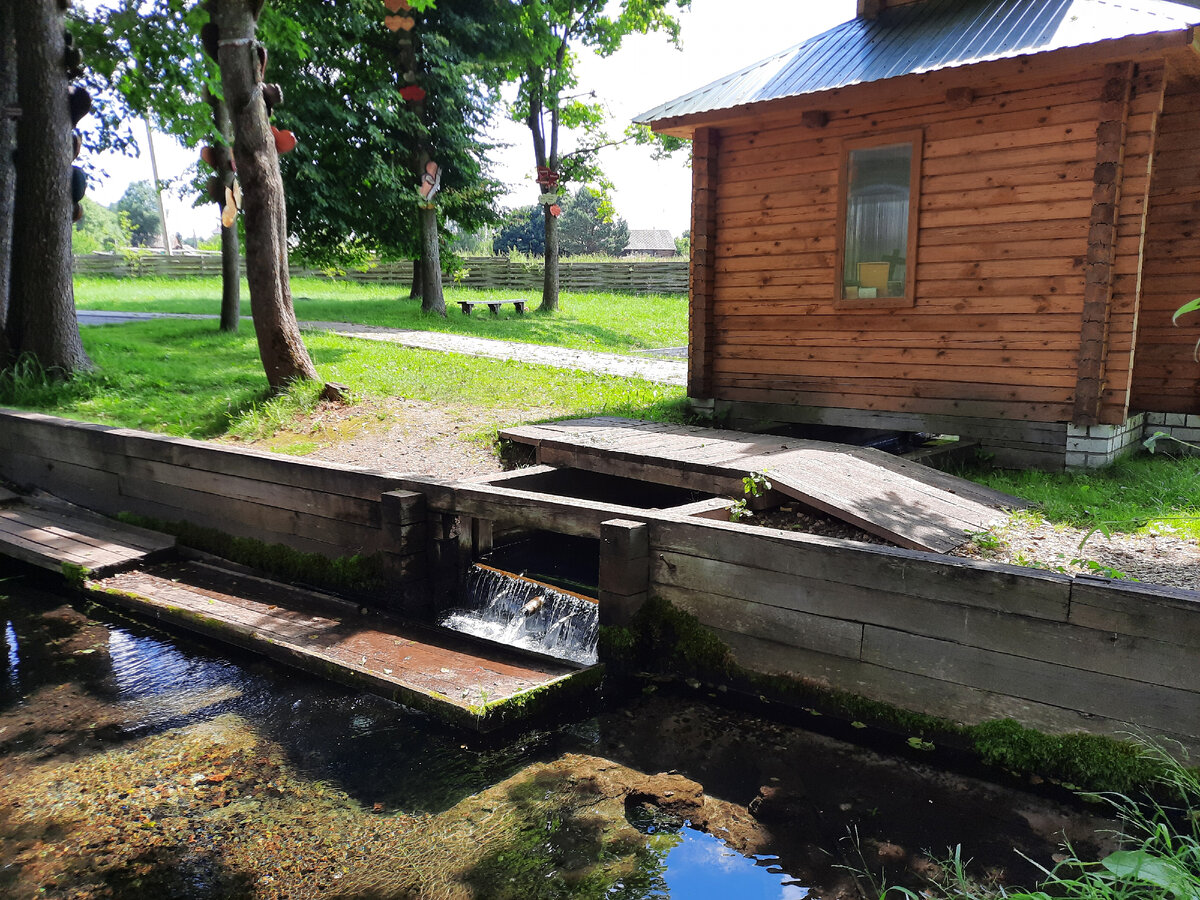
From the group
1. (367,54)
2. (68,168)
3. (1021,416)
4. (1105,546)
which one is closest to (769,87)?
(1021,416)

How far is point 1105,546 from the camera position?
202 inches

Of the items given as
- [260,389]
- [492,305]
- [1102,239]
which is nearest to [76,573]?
[260,389]

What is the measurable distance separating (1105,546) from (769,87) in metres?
5.81

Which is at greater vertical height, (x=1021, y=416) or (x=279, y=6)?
(x=279, y=6)

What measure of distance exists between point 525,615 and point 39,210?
29.6 ft

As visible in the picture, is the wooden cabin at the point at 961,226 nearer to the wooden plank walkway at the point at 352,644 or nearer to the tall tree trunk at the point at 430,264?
the wooden plank walkway at the point at 352,644

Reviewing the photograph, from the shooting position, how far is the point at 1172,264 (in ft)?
27.3

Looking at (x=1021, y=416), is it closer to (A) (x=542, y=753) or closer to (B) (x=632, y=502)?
(B) (x=632, y=502)

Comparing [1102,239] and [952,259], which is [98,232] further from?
[1102,239]

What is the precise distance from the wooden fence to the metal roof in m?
19.7

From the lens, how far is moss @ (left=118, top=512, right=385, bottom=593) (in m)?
6.84

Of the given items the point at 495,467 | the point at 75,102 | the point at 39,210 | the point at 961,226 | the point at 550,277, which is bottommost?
the point at 495,467

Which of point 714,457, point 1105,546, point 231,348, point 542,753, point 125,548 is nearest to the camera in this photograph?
point 542,753

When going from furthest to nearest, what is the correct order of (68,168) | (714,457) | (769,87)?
(68,168)
(769,87)
(714,457)
